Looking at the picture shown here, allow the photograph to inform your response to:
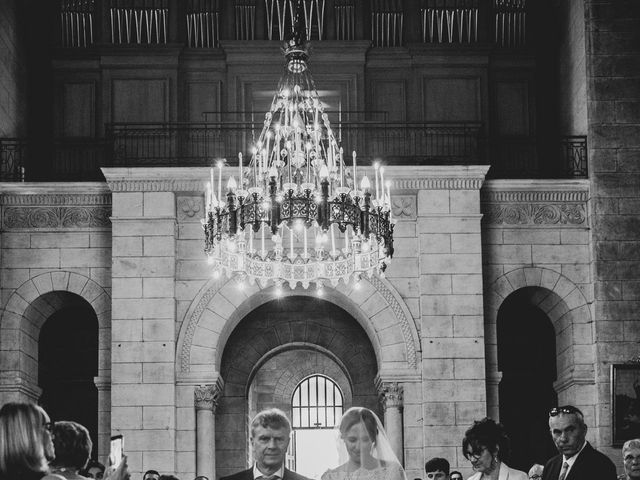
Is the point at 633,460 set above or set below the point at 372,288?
below

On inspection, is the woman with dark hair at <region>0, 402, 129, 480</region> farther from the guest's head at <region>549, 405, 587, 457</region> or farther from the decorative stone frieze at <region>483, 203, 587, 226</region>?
the decorative stone frieze at <region>483, 203, 587, 226</region>

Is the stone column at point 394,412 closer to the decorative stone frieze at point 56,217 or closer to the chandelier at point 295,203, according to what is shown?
the chandelier at point 295,203

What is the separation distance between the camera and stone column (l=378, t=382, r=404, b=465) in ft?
56.4

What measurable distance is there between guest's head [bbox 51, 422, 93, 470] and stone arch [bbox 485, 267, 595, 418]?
11.7 meters

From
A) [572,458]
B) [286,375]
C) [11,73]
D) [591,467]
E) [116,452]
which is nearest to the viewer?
[116,452]

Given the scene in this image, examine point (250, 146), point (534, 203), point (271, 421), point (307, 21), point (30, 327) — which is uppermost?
point (307, 21)

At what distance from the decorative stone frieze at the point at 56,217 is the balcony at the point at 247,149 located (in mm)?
776

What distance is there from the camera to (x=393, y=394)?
679 inches

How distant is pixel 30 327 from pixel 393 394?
5.32m

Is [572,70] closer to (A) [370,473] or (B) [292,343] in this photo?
(B) [292,343]

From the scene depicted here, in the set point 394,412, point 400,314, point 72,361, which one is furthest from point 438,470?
point 72,361

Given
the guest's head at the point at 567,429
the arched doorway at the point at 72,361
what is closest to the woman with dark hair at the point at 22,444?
the guest's head at the point at 567,429

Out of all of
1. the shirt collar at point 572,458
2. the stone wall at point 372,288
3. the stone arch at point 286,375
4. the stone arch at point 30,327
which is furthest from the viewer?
the stone arch at point 286,375

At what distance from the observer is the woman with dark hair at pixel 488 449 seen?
301 inches
